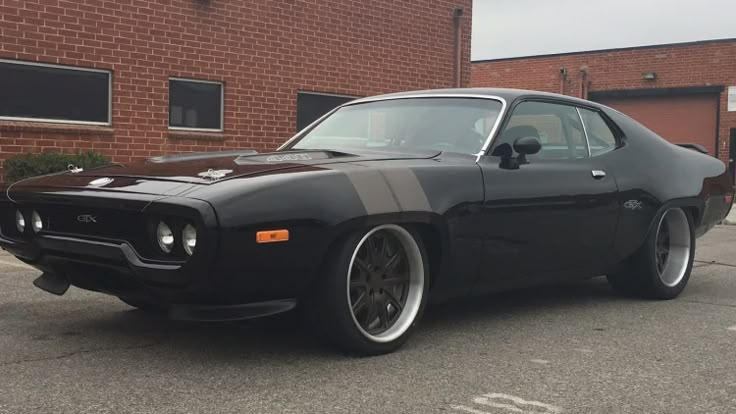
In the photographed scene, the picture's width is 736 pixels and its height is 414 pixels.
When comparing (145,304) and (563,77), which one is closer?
(145,304)

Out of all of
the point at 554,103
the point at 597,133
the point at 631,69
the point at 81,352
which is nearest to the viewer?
the point at 81,352

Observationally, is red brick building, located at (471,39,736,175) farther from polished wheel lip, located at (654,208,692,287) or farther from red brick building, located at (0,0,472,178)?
polished wheel lip, located at (654,208,692,287)

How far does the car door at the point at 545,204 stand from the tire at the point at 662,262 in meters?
0.41

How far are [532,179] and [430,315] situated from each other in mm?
1020

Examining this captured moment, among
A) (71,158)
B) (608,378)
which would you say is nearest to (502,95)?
(608,378)

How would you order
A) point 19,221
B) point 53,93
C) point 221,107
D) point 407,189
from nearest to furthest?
point 407,189
point 19,221
point 53,93
point 221,107

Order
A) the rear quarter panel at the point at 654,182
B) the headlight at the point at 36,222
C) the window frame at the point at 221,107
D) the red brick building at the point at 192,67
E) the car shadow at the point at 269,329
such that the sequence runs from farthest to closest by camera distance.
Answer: the window frame at the point at 221,107
the red brick building at the point at 192,67
the rear quarter panel at the point at 654,182
the headlight at the point at 36,222
the car shadow at the point at 269,329

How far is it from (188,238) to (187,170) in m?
0.61

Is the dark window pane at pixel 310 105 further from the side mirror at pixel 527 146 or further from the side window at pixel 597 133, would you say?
the side mirror at pixel 527 146

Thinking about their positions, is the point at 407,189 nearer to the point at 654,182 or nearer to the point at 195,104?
the point at 654,182

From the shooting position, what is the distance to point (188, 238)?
3584mm

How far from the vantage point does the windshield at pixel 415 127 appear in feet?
16.1

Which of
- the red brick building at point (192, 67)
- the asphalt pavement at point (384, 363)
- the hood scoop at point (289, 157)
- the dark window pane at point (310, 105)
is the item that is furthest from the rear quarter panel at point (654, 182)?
the dark window pane at point (310, 105)

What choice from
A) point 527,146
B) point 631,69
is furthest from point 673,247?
point 631,69
